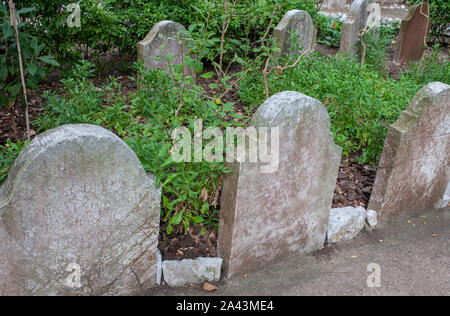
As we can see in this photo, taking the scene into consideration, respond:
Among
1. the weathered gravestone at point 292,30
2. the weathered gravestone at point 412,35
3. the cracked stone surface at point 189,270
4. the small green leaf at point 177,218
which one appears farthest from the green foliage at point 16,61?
the weathered gravestone at point 412,35

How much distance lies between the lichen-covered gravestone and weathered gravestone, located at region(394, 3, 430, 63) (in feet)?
22.5

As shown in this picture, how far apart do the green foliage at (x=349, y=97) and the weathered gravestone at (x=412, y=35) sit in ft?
9.84

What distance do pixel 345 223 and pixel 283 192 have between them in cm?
79

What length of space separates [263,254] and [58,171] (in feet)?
4.97

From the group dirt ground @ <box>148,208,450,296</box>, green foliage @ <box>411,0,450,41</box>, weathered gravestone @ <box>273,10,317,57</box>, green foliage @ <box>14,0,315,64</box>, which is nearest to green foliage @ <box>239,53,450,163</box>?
weathered gravestone @ <box>273,10,317,57</box>

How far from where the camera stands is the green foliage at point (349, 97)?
14.1 ft

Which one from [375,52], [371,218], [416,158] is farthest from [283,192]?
A: [375,52]

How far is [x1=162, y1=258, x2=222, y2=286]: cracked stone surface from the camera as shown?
2.86m

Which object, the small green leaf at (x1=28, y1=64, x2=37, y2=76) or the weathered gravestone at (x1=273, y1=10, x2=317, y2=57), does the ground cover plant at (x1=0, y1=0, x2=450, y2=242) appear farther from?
the weathered gravestone at (x1=273, y1=10, x2=317, y2=57)

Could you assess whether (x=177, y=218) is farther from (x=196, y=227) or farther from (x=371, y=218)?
(x=371, y=218)

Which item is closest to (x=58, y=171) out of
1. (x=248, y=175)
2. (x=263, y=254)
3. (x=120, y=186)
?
(x=120, y=186)

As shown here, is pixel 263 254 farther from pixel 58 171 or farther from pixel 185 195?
pixel 58 171

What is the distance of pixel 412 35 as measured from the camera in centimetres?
800

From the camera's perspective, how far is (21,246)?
7.45 ft
